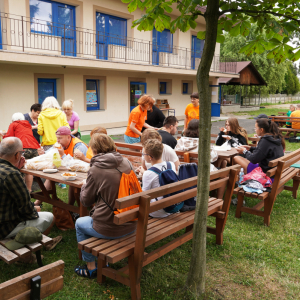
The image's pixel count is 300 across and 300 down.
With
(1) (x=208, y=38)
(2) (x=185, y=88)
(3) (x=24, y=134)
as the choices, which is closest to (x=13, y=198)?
(1) (x=208, y=38)

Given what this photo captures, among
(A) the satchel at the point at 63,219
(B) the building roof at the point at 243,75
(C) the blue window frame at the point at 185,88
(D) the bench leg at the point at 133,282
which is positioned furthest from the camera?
(B) the building roof at the point at 243,75

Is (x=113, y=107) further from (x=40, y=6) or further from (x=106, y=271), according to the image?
(x=106, y=271)

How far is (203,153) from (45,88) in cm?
1292

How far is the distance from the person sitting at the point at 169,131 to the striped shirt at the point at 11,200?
9.51 feet

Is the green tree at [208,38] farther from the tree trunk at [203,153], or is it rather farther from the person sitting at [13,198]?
the person sitting at [13,198]

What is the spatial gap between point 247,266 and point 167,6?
2.79 meters

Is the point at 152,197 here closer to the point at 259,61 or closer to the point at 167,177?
the point at 167,177

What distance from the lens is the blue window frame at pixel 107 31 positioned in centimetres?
1575

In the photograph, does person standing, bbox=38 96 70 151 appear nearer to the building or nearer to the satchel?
the satchel

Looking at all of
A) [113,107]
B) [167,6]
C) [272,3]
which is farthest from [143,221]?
[113,107]

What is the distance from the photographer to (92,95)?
1641cm

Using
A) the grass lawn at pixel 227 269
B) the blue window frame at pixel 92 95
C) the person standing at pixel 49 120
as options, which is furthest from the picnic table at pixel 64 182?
the blue window frame at pixel 92 95

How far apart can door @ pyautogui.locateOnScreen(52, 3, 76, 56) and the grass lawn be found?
11498mm

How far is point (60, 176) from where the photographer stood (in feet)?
13.6
